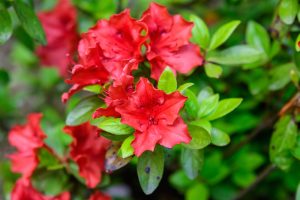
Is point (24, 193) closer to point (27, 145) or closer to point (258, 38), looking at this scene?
point (27, 145)

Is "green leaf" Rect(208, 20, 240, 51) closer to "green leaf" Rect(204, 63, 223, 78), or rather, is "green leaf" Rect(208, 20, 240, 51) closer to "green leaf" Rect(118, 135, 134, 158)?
"green leaf" Rect(204, 63, 223, 78)

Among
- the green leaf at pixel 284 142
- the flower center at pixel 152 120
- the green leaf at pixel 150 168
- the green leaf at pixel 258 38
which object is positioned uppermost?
the flower center at pixel 152 120

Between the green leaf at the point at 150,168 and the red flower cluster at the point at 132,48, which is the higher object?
the red flower cluster at the point at 132,48

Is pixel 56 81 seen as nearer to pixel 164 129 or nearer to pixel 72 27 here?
pixel 72 27

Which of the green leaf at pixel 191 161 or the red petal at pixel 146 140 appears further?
the green leaf at pixel 191 161

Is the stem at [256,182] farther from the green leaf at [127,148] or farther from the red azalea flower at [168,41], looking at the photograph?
the green leaf at [127,148]

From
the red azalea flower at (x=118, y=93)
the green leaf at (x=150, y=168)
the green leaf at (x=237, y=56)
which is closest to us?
the red azalea flower at (x=118, y=93)

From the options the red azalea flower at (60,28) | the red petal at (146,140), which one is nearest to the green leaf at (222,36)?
the red petal at (146,140)
